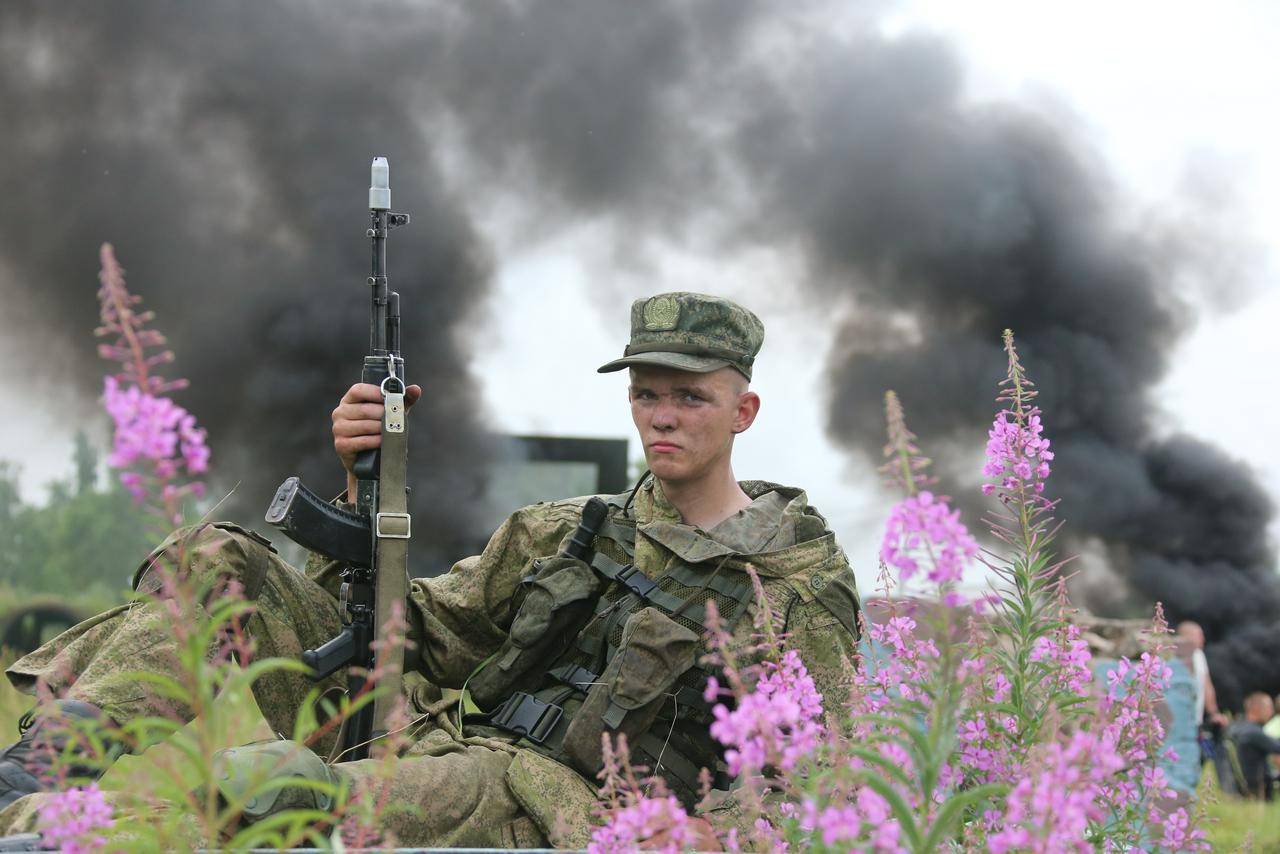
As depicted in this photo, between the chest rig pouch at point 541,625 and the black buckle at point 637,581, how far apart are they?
0.35 ft

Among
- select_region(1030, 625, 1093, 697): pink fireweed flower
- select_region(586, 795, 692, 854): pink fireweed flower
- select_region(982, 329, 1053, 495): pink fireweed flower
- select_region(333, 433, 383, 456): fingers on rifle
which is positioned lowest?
select_region(586, 795, 692, 854): pink fireweed flower

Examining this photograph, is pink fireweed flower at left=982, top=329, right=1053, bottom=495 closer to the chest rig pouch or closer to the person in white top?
the chest rig pouch

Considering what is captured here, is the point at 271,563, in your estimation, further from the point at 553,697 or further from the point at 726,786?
the point at 726,786

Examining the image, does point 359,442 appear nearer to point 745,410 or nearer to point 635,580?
point 635,580

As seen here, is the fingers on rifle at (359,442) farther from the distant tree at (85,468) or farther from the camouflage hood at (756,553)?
the distant tree at (85,468)

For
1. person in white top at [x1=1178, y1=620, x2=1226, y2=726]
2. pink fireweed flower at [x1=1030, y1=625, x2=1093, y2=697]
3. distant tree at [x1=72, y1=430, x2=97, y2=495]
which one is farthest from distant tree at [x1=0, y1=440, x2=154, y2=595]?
pink fireweed flower at [x1=1030, y1=625, x2=1093, y2=697]

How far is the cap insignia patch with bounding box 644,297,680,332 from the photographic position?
4152 mm

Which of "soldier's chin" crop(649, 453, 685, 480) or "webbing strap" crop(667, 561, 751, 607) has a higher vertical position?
"soldier's chin" crop(649, 453, 685, 480)

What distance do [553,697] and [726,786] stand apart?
2.03ft

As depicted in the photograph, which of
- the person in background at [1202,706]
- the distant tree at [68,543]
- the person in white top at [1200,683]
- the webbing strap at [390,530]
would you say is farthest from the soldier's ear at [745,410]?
the distant tree at [68,543]

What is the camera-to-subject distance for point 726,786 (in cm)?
376

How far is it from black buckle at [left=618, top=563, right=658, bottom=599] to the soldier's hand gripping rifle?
0.73 meters

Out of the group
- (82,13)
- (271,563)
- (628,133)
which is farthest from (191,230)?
(271,563)

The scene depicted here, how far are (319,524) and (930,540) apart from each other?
2.89 m
